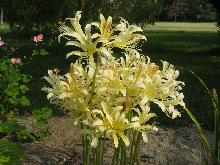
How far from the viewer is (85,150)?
7.95 ft

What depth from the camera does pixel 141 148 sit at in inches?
236

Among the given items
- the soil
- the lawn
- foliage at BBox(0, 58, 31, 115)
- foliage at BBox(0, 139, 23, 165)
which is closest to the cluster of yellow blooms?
foliage at BBox(0, 139, 23, 165)

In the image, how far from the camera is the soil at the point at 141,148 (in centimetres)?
550

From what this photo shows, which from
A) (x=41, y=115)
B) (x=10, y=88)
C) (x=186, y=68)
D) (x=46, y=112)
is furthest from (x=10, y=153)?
(x=186, y=68)

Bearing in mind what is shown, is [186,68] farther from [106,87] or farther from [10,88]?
[106,87]

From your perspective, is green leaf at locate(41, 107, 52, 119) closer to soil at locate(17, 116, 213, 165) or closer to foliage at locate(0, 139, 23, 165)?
soil at locate(17, 116, 213, 165)

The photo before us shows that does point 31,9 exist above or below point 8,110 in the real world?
above

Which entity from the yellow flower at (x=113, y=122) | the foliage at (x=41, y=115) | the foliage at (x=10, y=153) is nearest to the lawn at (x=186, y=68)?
the foliage at (x=41, y=115)

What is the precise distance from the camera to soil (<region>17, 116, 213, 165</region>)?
18.1 ft

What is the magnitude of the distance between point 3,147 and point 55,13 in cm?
1315

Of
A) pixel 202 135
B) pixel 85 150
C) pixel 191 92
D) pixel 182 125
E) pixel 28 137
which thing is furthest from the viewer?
pixel 191 92

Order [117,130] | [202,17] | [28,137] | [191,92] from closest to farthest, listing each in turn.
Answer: [117,130], [28,137], [191,92], [202,17]

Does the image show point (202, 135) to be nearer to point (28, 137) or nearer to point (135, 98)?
point (135, 98)

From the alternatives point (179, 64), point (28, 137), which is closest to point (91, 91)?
point (28, 137)
